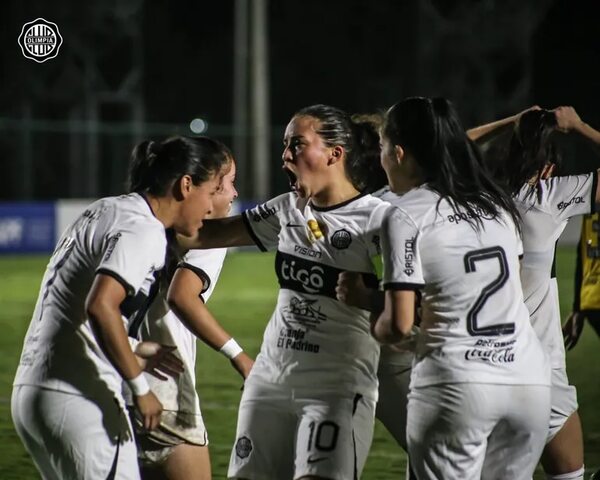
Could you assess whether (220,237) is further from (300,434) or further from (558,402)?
(558,402)

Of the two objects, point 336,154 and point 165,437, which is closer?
point 336,154

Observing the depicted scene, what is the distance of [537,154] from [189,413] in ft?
6.04

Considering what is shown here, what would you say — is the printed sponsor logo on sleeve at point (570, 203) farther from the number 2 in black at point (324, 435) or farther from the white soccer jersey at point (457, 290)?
the number 2 in black at point (324, 435)

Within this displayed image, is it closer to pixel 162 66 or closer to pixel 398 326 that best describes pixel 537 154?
pixel 398 326

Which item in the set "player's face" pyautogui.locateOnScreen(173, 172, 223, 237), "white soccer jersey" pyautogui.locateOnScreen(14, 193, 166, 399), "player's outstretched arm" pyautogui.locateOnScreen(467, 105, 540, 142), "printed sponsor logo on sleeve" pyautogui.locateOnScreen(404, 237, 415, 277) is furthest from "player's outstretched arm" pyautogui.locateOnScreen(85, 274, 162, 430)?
"player's outstretched arm" pyautogui.locateOnScreen(467, 105, 540, 142)

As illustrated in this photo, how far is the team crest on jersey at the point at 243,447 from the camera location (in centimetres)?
456

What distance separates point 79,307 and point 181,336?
986 millimetres

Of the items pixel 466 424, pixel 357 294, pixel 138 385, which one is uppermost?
pixel 357 294

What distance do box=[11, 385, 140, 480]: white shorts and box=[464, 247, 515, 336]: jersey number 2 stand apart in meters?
1.22

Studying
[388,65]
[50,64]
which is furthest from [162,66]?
[50,64]

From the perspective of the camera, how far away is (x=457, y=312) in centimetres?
407

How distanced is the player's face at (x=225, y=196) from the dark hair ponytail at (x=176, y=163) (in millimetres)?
320

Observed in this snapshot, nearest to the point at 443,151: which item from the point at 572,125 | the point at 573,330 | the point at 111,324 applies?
the point at 111,324

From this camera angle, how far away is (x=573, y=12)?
117 feet
